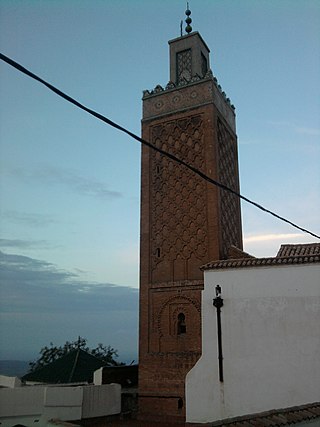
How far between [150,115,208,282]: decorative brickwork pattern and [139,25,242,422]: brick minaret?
0.03 m

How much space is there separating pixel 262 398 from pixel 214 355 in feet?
3.99

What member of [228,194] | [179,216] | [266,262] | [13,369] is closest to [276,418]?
[266,262]

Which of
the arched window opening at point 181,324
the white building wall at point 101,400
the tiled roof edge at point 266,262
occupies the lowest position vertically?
Result: the white building wall at point 101,400

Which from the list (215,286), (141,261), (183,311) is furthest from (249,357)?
(141,261)

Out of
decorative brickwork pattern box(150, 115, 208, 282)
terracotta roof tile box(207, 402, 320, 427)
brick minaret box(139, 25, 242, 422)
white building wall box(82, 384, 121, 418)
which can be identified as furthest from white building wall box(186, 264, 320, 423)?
white building wall box(82, 384, 121, 418)

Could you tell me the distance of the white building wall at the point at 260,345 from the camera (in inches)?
319

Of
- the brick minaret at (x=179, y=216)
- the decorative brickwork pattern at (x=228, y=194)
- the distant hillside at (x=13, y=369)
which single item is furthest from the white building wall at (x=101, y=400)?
the decorative brickwork pattern at (x=228, y=194)

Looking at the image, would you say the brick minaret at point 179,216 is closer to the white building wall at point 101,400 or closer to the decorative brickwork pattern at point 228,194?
the decorative brickwork pattern at point 228,194

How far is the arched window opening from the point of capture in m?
A: 10.7

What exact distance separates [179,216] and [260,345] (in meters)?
4.26

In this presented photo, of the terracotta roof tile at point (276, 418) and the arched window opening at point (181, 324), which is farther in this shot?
the arched window opening at point (181, 324)

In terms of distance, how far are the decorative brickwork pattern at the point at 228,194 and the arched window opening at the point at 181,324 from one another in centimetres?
181

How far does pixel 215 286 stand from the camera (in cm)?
929

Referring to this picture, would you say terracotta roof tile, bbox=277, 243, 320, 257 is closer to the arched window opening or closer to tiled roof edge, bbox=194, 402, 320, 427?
the arched window opening
